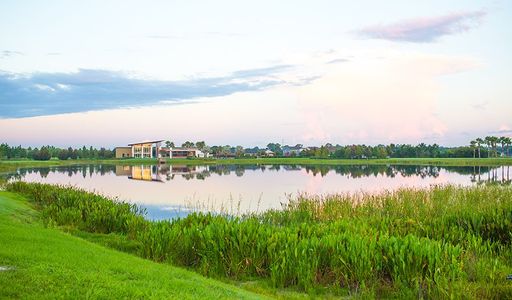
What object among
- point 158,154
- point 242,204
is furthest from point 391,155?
point 242,204

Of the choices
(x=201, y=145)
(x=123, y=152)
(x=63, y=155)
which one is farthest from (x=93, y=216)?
(x=201, y=145)

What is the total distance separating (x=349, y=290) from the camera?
8.51 m

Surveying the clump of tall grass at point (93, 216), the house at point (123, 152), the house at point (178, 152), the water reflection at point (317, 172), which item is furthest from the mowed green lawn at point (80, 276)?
the house at point (123, 152)

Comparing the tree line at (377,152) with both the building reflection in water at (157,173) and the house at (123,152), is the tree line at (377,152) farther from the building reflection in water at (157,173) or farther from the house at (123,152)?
Result: the building reflection in water at (157,173)

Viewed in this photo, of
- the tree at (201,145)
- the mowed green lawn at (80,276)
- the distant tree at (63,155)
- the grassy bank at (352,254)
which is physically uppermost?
the tree at (201,145)

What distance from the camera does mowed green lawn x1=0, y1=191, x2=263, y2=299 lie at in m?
5.75

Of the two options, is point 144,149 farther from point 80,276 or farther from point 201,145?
point 80,276

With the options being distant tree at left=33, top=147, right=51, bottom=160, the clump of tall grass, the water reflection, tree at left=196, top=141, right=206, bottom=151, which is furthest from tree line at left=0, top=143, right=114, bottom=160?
the clump of tall grass

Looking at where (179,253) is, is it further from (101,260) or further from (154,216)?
(154,216)

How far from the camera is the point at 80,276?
6.30 m

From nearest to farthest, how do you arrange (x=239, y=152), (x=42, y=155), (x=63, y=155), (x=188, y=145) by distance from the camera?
(x=42, y=155) → (x=63, y=155) → (x=239, y=152) → (x=188, y=145)

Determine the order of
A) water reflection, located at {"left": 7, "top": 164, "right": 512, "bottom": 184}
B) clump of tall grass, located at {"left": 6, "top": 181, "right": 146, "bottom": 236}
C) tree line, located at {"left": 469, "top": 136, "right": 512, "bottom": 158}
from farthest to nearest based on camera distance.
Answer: tree line, located at {"left": 469, "top": 136, "right": 512, "bottom": 158}, water reflection, located at {"left": 7, "top": 164, "right": 512, "bottom": 184}, clump of tall grass, located at {"left": 6, "top": 181, "right": 146, "bottom": 236}

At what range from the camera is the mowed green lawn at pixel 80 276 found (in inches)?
227

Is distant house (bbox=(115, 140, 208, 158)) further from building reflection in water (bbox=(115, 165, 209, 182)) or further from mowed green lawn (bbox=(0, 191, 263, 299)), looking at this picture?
mowed green lawn (bbox=(0, 191, 263, 299))
